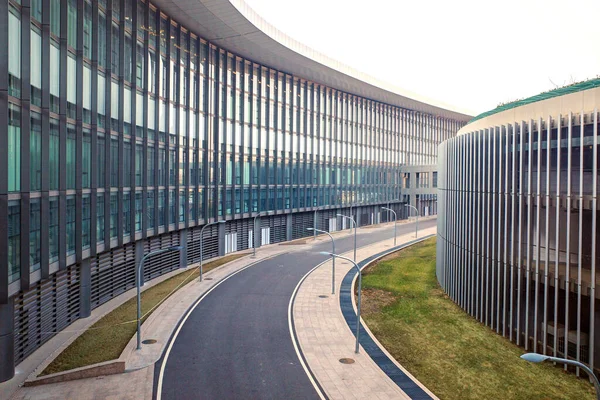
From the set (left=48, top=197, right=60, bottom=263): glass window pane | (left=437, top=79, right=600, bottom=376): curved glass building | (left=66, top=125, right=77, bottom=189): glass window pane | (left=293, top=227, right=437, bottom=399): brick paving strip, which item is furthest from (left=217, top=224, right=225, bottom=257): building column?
(left=437, top=79, right=600, bottom=376): curved glass building

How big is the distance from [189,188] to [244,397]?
29870 millimetres

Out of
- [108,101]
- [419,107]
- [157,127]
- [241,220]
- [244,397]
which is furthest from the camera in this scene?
[419,107]

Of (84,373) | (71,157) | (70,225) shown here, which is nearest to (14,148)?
(71,157)

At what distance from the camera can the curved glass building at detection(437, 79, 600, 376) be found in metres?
22.6

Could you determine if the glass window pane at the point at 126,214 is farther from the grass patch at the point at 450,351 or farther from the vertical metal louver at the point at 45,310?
the grass patch at the point at 450,351

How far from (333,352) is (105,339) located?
13.3 meters

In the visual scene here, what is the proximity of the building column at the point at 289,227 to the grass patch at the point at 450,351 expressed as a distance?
94.3ft

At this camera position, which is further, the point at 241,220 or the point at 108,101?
the point at 241,220

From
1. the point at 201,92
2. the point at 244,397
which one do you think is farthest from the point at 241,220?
the point at 244,397

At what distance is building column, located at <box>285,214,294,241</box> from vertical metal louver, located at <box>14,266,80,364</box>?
39.4m

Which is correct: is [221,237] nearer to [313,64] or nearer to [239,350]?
[313,64]

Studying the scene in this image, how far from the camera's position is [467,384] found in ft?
71.6

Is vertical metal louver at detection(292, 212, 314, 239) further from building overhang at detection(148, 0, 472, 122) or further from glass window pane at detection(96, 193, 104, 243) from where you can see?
glass window pane at detection(96, 193, 104, 243)

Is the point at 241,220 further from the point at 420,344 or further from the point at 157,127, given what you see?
the point at 420,344
